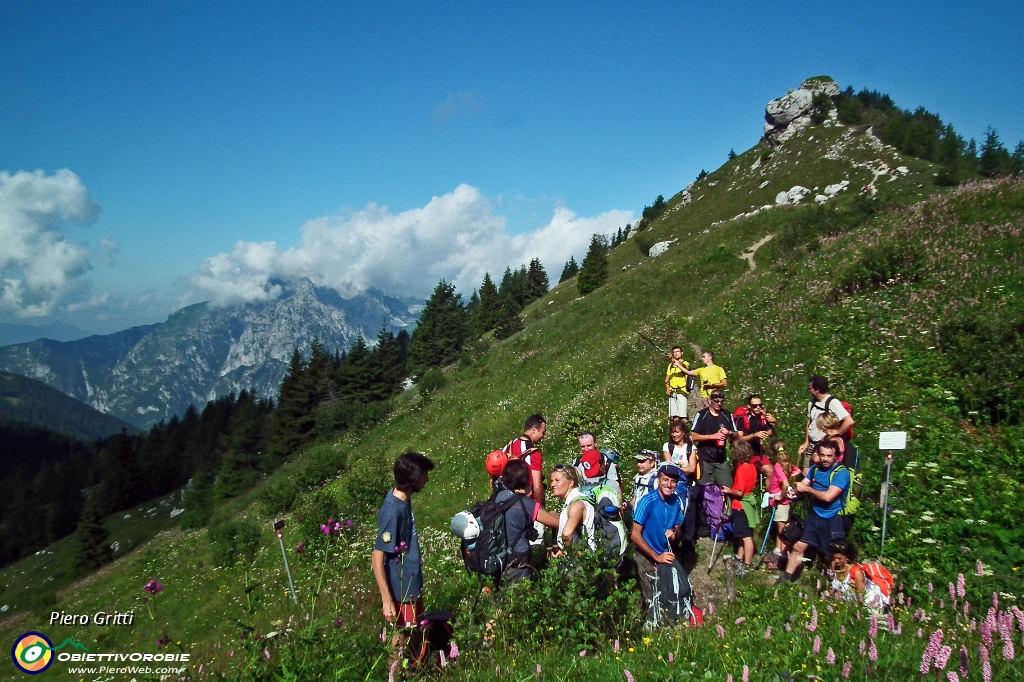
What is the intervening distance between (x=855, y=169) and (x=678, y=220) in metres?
23.1

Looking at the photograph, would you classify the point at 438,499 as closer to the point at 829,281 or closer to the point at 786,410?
the point at 786,410

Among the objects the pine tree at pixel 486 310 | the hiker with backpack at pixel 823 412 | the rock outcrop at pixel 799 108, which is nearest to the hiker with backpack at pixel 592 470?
the hiker with backpack at pixel 823 412

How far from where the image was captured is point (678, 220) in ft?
245

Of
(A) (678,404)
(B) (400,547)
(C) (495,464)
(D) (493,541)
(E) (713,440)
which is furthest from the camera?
(A) (678,404)

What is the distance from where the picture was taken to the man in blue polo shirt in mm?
5711

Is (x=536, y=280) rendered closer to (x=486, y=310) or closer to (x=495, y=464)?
(x=486, y=310)

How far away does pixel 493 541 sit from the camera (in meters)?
5.29

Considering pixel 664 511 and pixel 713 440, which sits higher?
pixel 713 440

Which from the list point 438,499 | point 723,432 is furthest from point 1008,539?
point 438,499

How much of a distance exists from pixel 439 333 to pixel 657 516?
176ft

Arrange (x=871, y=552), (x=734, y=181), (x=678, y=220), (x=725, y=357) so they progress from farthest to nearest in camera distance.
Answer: (x=734, y=181), (x=678, y=220), (x=725, y=357), (x=871, y=552)

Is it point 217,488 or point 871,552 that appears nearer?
point 871,552

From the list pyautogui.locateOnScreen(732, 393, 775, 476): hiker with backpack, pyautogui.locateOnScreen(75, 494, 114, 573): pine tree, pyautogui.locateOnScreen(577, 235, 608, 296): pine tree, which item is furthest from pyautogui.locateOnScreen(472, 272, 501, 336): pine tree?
pyautogui.locateOnScreen(732, 393, 775, 476): hiker with backpack

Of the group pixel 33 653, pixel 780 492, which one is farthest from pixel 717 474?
pixel 33 653
